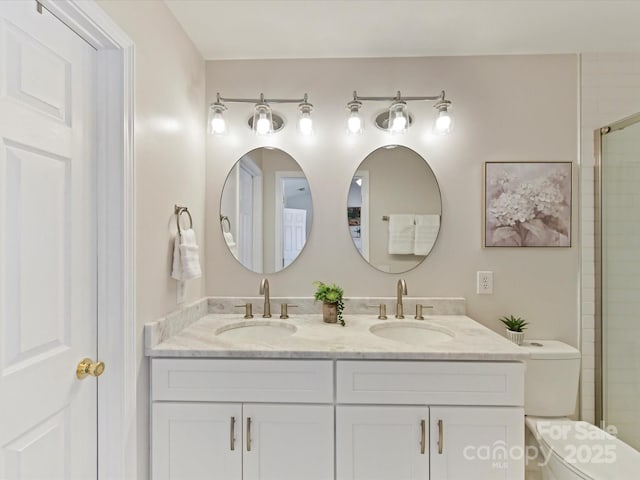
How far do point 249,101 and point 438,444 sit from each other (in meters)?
1.84

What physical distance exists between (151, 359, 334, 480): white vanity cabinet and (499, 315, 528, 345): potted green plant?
42.9 inches

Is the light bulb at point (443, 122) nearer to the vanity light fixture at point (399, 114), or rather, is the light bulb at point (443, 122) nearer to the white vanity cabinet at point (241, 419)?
the vanity light fixture at point (399, 114)

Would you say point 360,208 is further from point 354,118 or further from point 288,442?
point 288,442

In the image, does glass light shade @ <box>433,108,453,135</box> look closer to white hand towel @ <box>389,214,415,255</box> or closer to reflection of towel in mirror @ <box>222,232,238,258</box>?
white hand towel @ <box>389,214,415,255</box>

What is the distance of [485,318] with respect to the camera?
2.01m

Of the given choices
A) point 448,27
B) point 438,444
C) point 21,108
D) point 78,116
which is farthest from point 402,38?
point 438,444

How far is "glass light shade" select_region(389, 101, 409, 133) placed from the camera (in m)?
1.92

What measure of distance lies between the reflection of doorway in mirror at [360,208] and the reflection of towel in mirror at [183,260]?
0.88m

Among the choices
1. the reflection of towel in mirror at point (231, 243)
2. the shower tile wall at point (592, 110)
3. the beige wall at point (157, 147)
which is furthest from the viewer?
the reflection of towel in mirror at point (231, 243)

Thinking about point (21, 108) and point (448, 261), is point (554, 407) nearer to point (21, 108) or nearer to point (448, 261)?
point (448, 261)

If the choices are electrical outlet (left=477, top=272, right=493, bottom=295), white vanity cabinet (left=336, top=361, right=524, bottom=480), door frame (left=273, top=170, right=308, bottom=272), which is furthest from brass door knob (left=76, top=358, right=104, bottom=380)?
electrical outlet (left=477, top=272, right=493, bottom=295)

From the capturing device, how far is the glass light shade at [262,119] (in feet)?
6.38

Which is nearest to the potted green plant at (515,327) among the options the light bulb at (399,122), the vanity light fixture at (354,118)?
the light bulb at (399,122)

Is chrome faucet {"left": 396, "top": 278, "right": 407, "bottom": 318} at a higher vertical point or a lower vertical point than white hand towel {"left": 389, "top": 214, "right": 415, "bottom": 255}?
lower
